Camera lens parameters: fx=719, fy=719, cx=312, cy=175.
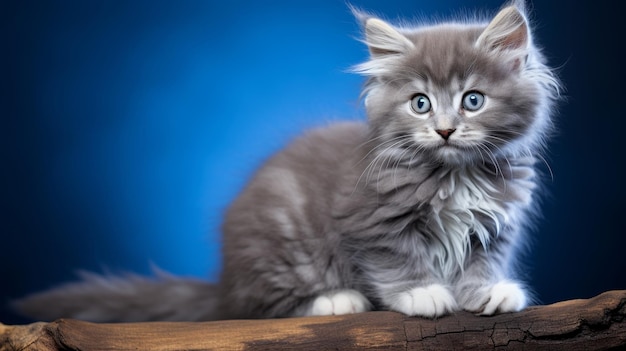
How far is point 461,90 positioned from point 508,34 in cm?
23

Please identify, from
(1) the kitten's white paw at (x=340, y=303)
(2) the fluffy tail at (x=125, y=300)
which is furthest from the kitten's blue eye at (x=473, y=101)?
(2) the fluffy tail at (x=125, y=300)

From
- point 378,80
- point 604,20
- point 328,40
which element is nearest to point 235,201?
point 378,80

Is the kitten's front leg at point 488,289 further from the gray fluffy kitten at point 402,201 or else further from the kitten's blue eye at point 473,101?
the kitten's blue eye at point 473,101

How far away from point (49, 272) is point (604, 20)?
8.74 ft

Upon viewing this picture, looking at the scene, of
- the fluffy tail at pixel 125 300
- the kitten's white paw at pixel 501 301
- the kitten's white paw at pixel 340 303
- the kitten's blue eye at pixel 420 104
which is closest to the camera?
the kitten's white paw at pixel 501 301

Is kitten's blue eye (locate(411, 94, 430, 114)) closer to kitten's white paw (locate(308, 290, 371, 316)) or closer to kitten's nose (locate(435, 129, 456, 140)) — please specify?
kitten's nose (locate(435, 129, 456, 140))

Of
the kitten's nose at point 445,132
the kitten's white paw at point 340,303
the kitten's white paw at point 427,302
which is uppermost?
the kitten's nose at point 445,132

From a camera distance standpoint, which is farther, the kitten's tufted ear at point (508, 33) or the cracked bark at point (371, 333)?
the kitten's tufted ear at point (508, 33)

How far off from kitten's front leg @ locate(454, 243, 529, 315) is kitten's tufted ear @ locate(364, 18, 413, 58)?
0.67 meters

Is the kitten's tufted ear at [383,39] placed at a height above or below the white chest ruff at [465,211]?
above

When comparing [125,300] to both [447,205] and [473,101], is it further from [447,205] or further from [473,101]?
Answer: [473,101]

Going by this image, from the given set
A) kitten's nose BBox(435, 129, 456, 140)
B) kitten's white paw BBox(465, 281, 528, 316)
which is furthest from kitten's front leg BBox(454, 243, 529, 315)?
kitten's nose BBox(435, 129, 456, 140)

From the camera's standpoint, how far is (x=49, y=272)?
3.25 m

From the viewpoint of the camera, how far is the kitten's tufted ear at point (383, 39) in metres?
2.15
